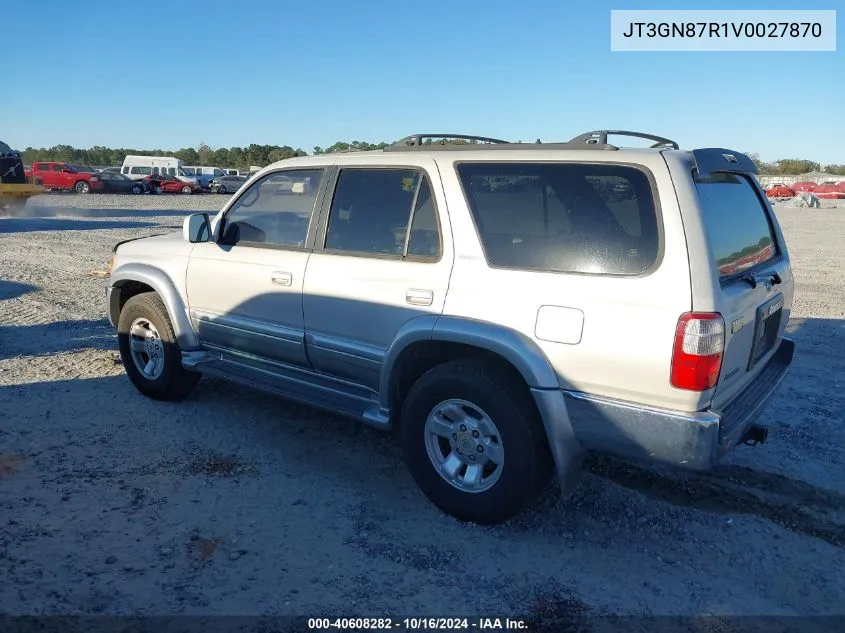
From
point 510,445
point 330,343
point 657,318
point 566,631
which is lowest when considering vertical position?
point 566,631

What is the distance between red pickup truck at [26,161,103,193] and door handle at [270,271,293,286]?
35469mm

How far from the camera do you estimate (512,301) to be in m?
3.33

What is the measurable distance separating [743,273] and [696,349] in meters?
0.76

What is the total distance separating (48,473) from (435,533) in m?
2.36

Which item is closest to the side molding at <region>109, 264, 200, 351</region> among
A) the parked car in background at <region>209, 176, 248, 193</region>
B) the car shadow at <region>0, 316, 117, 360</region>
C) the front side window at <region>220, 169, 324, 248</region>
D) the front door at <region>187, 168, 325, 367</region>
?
the front door at <region>187, 168, 325, 367</region>

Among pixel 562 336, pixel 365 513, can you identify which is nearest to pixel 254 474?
pixel 365 513

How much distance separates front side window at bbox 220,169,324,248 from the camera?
172 inches

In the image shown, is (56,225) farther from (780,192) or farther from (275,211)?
(780,192)

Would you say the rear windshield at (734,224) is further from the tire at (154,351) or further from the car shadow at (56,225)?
the car shadow at (56,225)

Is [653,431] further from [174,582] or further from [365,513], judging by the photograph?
[174,582]

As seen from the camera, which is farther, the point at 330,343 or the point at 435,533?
the point at 330,343

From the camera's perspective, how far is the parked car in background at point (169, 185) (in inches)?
1542

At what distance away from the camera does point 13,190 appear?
20859 mm

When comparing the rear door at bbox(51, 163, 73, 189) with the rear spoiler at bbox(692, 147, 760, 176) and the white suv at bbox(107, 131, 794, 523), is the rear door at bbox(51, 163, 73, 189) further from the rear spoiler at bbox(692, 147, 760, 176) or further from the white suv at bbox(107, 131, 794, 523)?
the rear spoiler at bbox(692, 147, 760, 176)
